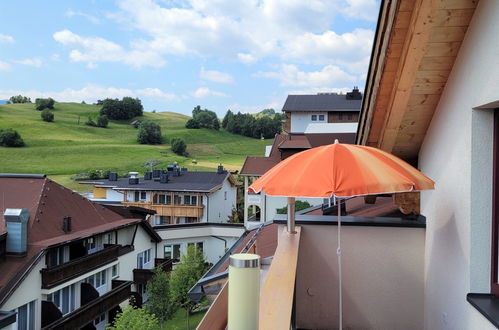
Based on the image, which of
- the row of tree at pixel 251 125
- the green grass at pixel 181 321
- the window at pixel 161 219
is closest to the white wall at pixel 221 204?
the window at pixel 161 219

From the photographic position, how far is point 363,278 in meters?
4.87

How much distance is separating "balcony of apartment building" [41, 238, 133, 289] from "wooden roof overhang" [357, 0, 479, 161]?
15.4 m

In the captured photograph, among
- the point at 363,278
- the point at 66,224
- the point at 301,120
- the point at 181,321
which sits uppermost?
the point at 301,120

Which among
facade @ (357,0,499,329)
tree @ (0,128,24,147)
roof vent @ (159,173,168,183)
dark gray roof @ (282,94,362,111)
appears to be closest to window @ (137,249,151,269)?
roof vent @ (159,173,168,183)

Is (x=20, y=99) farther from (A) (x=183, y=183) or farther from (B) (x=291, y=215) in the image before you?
(B) (x=291, y=215)

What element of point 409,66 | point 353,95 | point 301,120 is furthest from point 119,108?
point 409,66

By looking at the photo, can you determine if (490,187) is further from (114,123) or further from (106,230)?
(114,123)

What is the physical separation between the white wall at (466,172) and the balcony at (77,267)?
51.9 feet

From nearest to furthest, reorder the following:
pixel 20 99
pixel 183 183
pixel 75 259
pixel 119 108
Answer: pixel 75 259
pixel 183 183
pixel 119 108
pixel 20 99

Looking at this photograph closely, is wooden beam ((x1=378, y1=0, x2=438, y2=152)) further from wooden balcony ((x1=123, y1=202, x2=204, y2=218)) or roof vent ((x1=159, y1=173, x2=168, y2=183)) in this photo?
roof vent ((x1=159, y1=173, x2=168, y2=183))

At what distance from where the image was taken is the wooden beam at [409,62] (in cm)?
334

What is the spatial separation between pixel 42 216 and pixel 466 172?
1868 cm

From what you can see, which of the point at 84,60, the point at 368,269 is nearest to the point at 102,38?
the point at 84,60

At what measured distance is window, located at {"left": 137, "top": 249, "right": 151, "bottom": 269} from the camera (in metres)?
26.6
